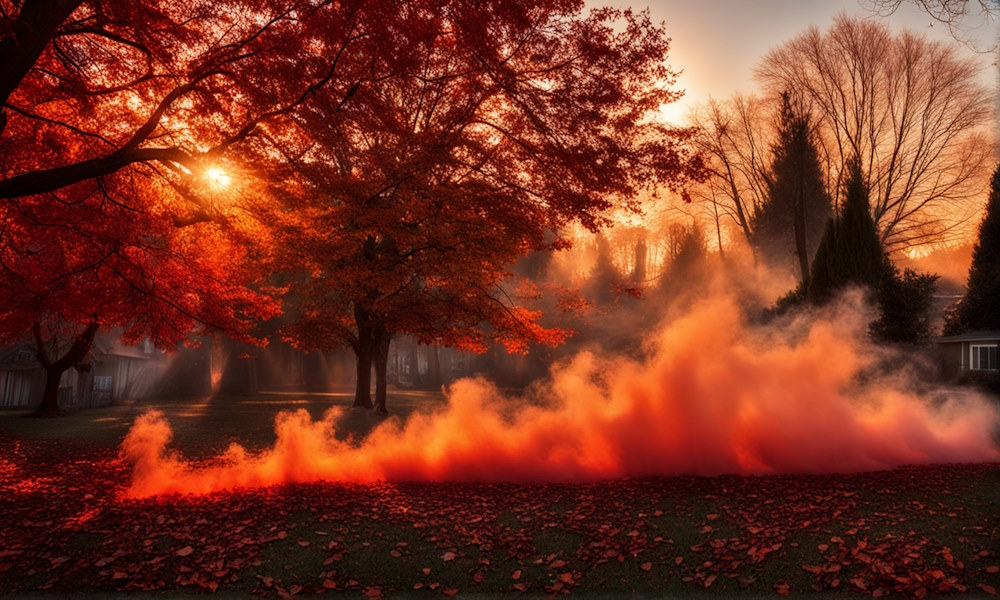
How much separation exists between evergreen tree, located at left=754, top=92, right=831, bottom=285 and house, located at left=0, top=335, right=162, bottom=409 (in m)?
39.2

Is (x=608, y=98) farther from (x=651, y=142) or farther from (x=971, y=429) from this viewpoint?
(x=971, y=429)

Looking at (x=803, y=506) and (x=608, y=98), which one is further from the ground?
(x=608, y=98)

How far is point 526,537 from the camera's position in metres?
8.26

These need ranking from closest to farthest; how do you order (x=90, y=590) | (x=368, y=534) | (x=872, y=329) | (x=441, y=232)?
(x=90, y=590) → (x=368, y=534) → (x=441, y=232) → (x=872, y=329)

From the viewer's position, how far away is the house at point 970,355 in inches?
1011

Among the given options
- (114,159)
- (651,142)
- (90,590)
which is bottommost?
(90,590)

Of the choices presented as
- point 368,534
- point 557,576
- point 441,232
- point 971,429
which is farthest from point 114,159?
point 971,429

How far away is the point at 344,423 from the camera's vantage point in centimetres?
2122

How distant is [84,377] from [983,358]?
169 ft

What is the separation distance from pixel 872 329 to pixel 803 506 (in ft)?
60.6

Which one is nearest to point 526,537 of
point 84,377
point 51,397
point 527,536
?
point 527,536

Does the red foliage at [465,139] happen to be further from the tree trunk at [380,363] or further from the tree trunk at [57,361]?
the tree trunk at [57,361]

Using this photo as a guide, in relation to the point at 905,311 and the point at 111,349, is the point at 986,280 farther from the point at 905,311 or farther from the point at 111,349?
the point at 111,349

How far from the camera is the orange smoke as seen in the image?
1162 cm
